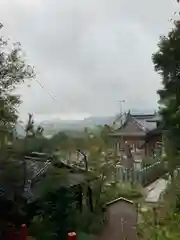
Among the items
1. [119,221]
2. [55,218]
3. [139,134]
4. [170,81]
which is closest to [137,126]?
[139,134]

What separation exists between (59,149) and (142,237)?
941 mm

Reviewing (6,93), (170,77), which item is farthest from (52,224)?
(170,77)

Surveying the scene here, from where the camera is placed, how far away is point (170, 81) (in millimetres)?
2904

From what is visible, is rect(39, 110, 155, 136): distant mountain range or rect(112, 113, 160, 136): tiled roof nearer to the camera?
rect(39, 110, 155, 136): distant mountain range

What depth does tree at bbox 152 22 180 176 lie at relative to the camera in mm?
2804

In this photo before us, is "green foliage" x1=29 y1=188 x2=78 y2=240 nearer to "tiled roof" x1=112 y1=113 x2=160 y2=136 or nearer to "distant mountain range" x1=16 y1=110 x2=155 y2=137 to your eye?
"distant mountain range" x1=16 y1=110 x2=155 y2=137

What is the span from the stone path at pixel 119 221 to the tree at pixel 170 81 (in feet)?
1.60

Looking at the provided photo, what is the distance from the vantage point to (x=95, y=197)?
3.36m

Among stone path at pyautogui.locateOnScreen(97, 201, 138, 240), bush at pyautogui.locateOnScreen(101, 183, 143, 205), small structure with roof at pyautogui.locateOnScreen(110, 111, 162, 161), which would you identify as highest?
small structure with roof at pyautogui.locateOnScreen(110, 111, 162, 161)

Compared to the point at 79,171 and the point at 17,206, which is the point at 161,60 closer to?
the point at 79,171

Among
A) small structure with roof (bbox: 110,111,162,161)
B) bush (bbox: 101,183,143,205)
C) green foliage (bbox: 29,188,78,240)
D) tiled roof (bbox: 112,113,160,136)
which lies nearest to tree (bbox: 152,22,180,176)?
small structure with roof (bbox: 110,111,162,161)

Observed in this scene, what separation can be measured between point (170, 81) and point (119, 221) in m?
1.13

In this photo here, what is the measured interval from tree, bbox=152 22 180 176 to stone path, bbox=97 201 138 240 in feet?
1.60

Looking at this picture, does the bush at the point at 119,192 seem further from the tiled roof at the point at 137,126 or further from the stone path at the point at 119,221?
the tiled roof at the point at 137,126
